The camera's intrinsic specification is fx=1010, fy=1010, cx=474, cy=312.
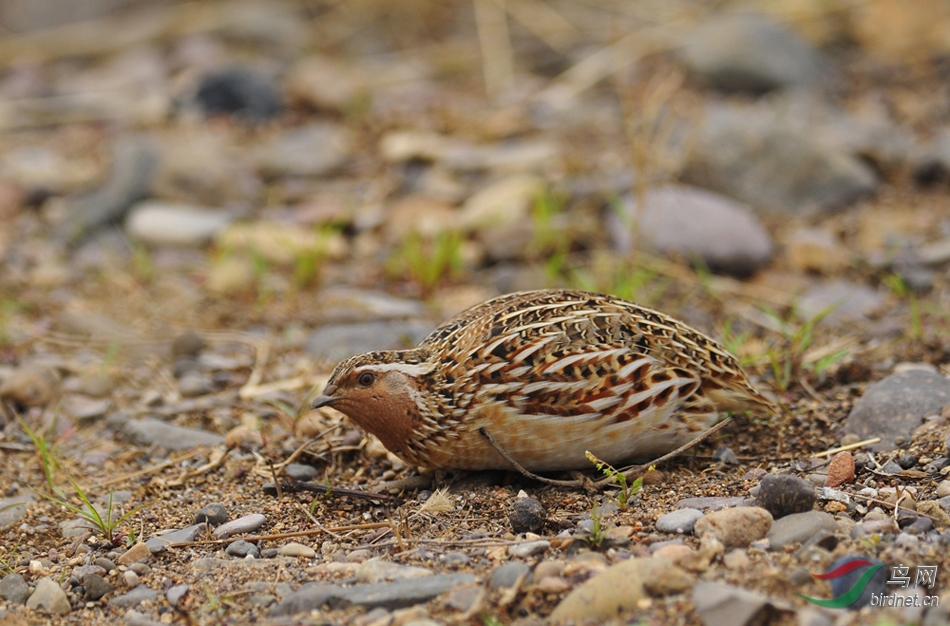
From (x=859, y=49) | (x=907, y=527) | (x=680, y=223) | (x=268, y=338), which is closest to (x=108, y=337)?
(x=268, y=338)

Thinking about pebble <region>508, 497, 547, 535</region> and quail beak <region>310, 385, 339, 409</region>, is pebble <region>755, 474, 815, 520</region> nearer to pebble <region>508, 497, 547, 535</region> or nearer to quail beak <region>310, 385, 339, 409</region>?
pebble <region>508, 497, 547, 535</region>

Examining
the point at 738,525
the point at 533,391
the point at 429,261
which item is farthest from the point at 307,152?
the point at 738,525

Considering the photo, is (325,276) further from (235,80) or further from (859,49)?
(859,49)

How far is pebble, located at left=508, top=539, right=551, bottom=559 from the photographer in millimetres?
3697

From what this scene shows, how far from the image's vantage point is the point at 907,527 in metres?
3.65

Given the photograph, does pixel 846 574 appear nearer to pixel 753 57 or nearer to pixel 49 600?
pixel 49 600

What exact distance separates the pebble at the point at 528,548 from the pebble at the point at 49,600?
5.36 ft

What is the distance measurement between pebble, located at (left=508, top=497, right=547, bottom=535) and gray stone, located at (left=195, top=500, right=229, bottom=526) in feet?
4.10

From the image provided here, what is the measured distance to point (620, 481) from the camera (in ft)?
13.1

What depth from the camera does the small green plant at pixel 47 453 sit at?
461 centimetres

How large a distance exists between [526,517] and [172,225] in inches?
204

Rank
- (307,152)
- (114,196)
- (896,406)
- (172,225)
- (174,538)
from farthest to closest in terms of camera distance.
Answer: (307,152), (114,196), (172,225), (896,406), (174,538)

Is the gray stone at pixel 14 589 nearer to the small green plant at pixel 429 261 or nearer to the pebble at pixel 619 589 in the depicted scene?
the pebble at pixel 619 589

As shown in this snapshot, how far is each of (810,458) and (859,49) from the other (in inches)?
318
